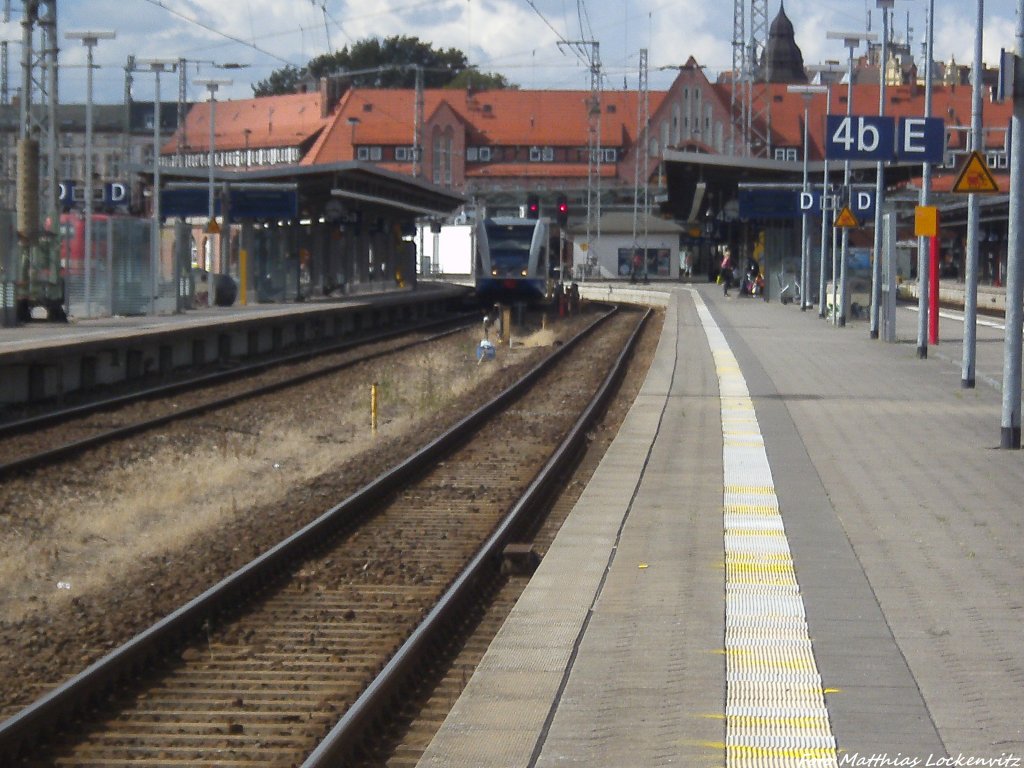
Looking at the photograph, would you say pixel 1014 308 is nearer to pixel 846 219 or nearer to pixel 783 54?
pixel 846 219

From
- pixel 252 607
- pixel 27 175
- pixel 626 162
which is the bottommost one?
pixel 252 607

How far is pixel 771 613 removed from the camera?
8.23 metres

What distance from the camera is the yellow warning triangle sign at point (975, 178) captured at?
57.3ft

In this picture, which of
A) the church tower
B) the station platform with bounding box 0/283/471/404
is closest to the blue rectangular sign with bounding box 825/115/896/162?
the station platform with bounding box 0/283/471/404

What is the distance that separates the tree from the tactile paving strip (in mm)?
108404

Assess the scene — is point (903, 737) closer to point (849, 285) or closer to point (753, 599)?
point (753, 599)

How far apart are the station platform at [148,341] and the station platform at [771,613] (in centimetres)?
981

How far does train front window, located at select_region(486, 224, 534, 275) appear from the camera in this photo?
48938mm

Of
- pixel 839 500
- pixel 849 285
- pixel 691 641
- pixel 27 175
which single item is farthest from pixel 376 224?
pixel 691 641

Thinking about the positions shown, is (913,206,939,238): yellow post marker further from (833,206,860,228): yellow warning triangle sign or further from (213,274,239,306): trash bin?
(213,274,239,306): trash bin

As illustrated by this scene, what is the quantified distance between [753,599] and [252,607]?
2.83 m

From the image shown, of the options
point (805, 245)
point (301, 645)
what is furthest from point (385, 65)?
point (301, 645)

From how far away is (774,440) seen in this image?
1582 cm

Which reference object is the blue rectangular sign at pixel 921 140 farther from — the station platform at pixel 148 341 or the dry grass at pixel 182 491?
the station platform at pixel 148 341
